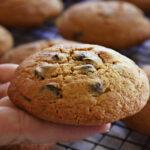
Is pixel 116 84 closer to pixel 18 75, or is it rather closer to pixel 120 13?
pixel 18 75

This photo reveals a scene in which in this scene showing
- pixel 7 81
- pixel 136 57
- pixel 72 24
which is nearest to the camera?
pixel 7 81

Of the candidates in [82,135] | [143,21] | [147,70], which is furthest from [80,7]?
[82,135]

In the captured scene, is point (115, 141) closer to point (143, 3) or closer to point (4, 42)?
point (4, 42)

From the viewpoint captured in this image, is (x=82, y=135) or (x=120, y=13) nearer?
(x=82, y=135)

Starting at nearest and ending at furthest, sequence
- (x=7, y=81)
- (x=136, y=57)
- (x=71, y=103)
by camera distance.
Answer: (x=71, y=103)
(x=7, y=81)
(x=136, y=57)

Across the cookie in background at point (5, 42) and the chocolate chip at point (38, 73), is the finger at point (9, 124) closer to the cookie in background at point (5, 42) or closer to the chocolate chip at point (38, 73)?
the chocolate chip at point (38, 73)

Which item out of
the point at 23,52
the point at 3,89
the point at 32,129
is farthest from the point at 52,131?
Result: the point at 23,52

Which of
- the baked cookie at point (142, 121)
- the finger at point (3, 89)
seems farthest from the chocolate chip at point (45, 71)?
the baked cookie at point (142, 121)
